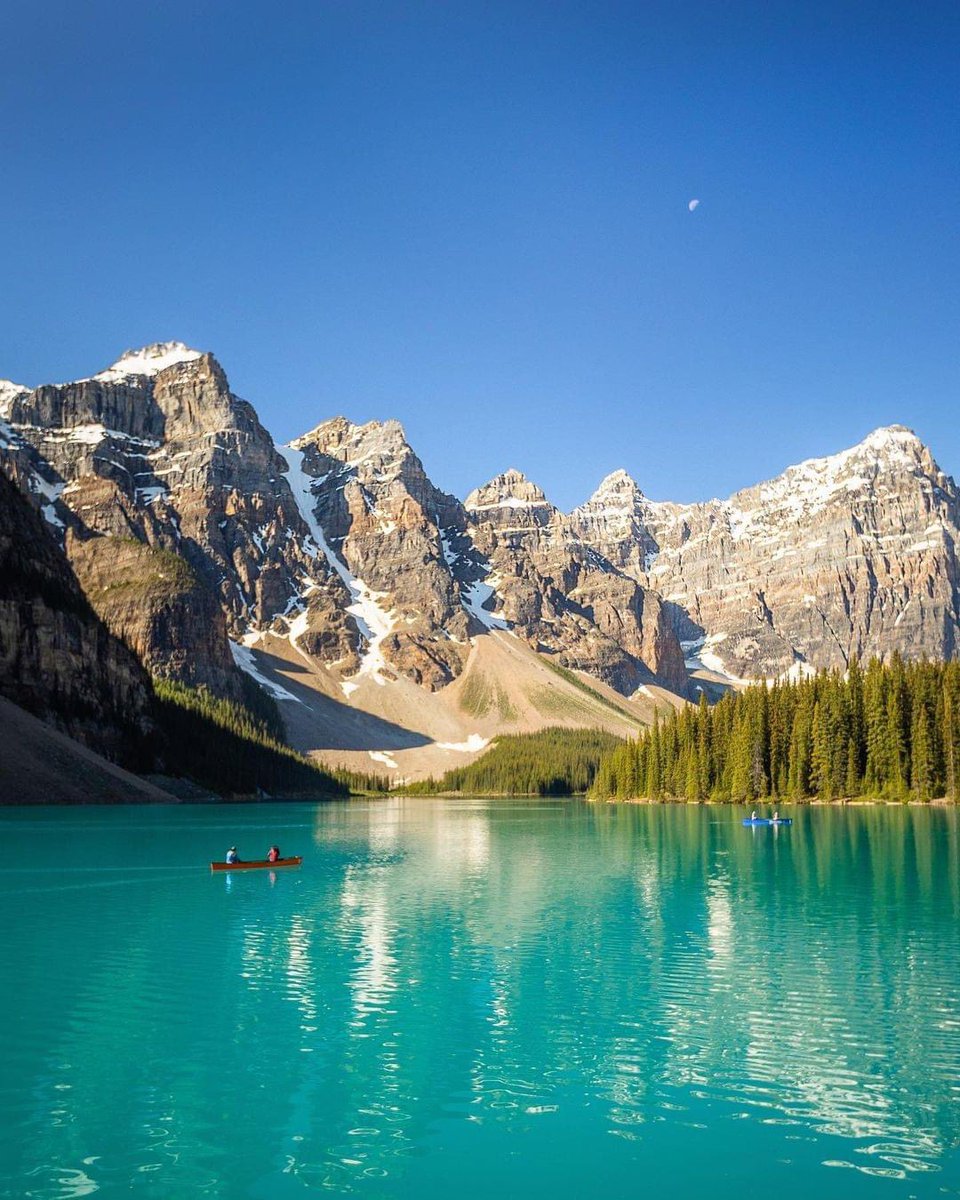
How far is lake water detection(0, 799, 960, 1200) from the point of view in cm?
1777

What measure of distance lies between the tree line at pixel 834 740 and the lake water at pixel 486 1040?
2865 inches

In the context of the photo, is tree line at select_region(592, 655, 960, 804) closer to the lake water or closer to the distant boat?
the lake water

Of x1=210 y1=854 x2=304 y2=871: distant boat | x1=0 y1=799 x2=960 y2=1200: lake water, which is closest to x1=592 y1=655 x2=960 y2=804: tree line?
x1=0 y1=799 x2=960 y2=1200: lake water

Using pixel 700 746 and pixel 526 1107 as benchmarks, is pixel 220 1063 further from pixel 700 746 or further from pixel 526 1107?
pixel 700 746

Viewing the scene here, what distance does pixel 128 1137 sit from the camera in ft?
61.8

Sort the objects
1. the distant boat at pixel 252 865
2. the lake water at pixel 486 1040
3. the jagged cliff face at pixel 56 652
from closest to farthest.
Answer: the lake water at pixel 486 1040 → the distant boat at pixel 252 865 → the jagged cliff face at pixel 56 652

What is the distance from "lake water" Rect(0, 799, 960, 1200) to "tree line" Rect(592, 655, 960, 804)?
72.8 meters

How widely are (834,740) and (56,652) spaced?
402 feet

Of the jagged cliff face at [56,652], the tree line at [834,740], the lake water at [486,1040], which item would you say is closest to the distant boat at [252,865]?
the lake water at [486,1040]

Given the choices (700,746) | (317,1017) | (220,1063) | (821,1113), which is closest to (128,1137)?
(220,1063)

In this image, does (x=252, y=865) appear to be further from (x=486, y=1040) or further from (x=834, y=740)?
(x=834, y=740)

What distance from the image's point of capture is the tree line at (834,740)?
12231 cm

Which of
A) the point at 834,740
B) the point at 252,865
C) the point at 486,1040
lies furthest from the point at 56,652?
the point at 486,1040

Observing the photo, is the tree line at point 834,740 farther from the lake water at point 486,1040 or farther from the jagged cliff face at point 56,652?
the jagged cliff face at point 56,652
